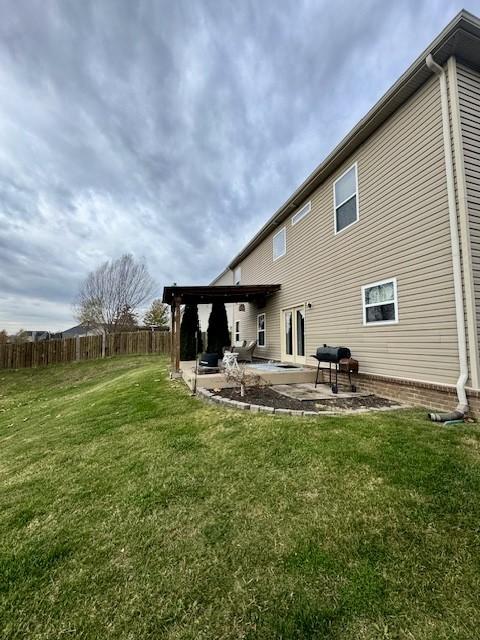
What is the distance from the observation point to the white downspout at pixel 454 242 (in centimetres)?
427

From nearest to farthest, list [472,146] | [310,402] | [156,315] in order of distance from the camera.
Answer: [472,146], [310,402], [156,315]

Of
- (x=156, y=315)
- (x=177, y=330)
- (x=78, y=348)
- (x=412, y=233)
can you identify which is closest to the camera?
(x=412, y=233)

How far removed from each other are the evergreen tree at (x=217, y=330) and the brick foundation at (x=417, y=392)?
321 inches

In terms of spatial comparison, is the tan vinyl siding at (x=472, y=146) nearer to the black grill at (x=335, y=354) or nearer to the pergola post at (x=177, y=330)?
the black grill at (x=335, y=354)

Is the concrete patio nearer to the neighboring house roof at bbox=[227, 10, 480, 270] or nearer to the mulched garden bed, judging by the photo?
the mulched garden bed

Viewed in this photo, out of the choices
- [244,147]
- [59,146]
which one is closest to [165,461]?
[59,146]

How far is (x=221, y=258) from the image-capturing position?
26.9 meters

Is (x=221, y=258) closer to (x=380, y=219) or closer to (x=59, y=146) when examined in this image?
(x=59, y=146)

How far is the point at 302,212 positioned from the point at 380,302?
4510mm

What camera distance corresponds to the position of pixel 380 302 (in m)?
5.98

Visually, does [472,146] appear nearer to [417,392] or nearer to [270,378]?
[417,392]

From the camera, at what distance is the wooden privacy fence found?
15977mm

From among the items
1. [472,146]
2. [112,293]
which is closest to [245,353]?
[472,146]

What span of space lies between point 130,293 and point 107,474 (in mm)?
21321
